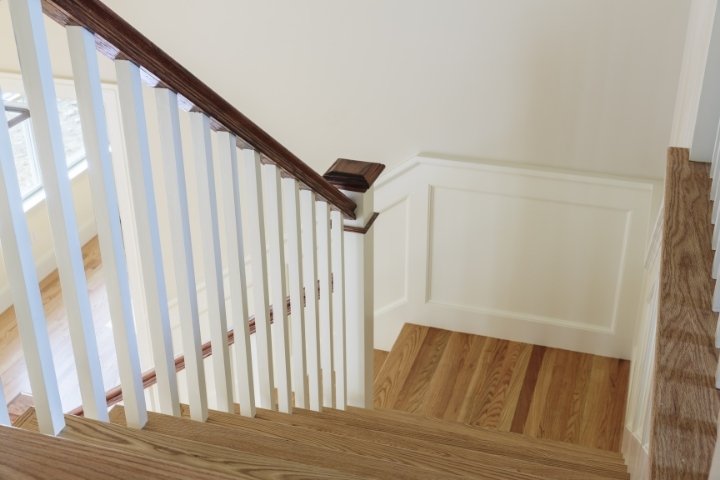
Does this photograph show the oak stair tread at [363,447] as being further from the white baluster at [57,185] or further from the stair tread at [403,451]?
the white baluster at [57,185]

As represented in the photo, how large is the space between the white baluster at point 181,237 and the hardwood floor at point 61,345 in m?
3.42

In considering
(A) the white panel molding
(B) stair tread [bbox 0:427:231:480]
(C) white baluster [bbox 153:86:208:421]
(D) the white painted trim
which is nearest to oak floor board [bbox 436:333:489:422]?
(A) the white panel molding

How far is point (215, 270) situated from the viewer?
174cm

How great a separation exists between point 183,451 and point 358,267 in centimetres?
123

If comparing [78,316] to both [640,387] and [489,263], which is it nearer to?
[640,387]

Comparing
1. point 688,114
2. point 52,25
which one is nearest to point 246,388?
point 688,114

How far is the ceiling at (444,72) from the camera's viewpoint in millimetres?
3340

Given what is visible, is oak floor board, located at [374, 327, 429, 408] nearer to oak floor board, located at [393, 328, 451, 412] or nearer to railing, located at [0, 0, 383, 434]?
oak floor board, located at [393, 328, 451, 412]

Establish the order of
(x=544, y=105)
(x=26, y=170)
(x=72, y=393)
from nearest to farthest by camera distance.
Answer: (x=544, y=105) < (x=72, y=393) < (x=26, y=170)

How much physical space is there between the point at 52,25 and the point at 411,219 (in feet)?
6.61

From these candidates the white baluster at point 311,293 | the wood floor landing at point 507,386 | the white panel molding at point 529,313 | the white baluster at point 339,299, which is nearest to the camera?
the white baluster at point 311,293

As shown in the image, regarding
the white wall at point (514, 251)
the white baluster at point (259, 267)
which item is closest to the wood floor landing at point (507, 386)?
the white wall at point (514, 251)

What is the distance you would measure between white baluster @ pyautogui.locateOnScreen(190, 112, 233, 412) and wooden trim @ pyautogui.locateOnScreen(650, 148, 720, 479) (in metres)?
0.90

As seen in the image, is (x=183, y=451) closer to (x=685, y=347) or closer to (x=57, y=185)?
(x=57, y=185)
